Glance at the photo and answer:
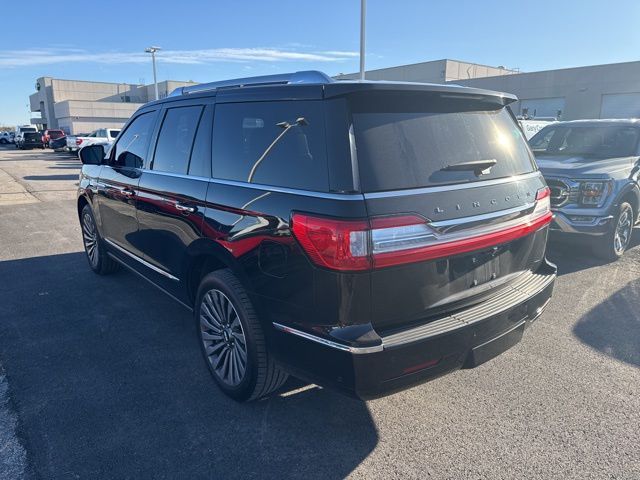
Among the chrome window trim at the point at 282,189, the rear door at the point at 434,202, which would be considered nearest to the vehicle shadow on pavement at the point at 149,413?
the rear door at the point at 434,202

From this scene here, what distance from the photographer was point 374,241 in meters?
2.24

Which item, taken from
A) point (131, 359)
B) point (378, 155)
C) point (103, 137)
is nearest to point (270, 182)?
point (378, 155)

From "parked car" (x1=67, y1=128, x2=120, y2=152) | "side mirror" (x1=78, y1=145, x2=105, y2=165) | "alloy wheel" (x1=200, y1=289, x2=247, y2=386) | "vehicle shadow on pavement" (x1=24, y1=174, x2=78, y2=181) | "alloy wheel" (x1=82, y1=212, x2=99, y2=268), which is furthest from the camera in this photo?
"parked car" (x1=67, y1=128, x2=120, y2=152)

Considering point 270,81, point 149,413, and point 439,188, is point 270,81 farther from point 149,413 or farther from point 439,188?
point 149,413

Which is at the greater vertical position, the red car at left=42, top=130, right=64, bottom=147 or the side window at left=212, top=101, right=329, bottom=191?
the red car at left=42, top=130, right=64, bottom=147

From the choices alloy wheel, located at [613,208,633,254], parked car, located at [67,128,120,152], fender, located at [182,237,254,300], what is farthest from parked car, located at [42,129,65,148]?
alloy wheel, located at [613,208,633,254]

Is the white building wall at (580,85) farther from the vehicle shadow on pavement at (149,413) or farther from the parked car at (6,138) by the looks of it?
the parked car at (6,138)

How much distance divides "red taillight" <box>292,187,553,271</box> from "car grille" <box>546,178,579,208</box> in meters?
4.09

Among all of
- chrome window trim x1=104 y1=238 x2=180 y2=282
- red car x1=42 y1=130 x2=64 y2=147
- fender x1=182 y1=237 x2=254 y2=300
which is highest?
red car x1=42 y1=130 x2=64 y2=147

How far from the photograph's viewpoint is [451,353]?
2.51 meters

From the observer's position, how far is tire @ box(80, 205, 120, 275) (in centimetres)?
550

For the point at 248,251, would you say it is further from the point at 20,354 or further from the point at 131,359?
the point at 20,354

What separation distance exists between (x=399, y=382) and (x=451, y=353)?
0.34 m

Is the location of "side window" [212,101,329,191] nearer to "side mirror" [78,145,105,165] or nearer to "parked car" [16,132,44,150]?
"side mirror" [78,145,105,165]
